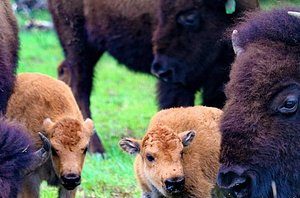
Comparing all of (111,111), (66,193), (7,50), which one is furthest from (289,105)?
(111,111)

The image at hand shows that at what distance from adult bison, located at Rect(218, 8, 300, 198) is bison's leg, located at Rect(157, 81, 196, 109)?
190 inches

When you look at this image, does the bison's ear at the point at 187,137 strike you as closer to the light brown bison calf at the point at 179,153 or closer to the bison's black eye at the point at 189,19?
the light brown bison calf at the point at 179,153

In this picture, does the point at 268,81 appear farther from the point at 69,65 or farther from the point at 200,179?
the point at 69,65

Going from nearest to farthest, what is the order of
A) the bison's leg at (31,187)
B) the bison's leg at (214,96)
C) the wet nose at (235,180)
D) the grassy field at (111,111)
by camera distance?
the wet nose at (235,180), the bison's leg at (31,187), the grassy field at (111,111), the bison's leg at (214,96)

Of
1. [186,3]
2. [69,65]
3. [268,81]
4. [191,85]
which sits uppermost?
[268,81]

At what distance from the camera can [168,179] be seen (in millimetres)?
6098

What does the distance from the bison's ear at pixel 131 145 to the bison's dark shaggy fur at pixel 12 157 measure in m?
1.34

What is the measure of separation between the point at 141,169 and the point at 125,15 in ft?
15.7

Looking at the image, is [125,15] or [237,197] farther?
[125,15]

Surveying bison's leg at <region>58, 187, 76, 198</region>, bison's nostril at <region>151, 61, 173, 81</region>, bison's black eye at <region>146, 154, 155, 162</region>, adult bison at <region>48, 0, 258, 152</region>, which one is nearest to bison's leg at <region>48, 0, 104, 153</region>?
adult bison at <region>48, 0, 258, 152</region>

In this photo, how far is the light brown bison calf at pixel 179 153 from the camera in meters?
6.20

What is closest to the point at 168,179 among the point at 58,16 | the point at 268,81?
the point at 268,81

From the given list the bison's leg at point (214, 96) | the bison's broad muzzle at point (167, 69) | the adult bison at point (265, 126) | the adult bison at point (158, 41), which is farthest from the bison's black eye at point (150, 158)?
the bison's leg at point (214, 96)

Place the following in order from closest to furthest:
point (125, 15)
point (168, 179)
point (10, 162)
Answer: point (10, 162) → point (168, 179) → point (125, 15)
